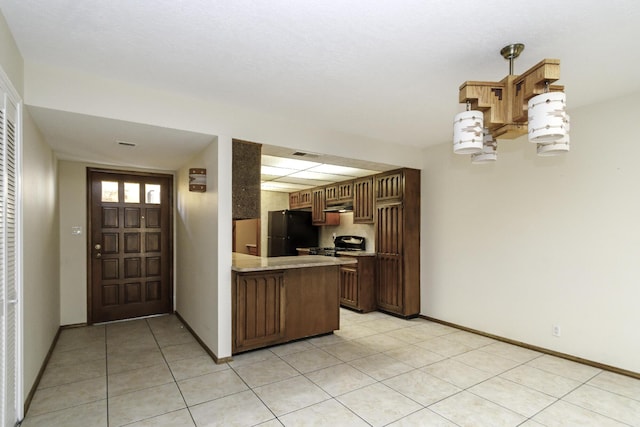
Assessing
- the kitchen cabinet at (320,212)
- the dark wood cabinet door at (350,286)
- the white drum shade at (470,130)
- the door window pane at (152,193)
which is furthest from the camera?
the kitchen cabinet at (320,212)

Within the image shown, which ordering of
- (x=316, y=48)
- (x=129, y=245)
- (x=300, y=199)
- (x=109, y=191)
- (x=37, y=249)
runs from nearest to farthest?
(x=316, y=48) < (x=37, y=249) < (x=109, y=191) < (x=129, y=245) < (x=300, y=199)

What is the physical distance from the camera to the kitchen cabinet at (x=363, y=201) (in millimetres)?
5562

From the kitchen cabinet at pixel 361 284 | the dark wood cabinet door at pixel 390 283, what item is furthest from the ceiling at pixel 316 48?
the kitchen cabinet at pixel 361 284

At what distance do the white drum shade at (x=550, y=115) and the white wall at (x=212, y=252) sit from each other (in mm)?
2605

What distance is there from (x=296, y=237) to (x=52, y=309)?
13.9 ft

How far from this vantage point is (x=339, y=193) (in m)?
6.37

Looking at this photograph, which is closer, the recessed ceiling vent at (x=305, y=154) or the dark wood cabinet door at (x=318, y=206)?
the recessed ceiling vent at (x=305, y=154)

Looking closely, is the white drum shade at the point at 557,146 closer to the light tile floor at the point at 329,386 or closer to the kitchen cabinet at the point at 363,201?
the light tile floor at the point at 329,386

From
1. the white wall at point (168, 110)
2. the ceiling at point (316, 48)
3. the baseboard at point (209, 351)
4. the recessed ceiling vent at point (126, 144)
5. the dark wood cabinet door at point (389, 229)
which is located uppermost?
the ceiling at point (316, 48)

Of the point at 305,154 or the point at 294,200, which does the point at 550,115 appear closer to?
the point at 305,154

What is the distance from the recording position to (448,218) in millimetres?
4680

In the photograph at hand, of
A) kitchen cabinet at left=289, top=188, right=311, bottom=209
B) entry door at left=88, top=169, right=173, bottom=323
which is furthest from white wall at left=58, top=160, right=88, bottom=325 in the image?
A: kitchen cabinet at left=289, top=188, right=311, bottom=209

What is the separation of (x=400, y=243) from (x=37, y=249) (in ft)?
13.6

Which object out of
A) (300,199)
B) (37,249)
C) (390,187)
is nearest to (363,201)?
(390,187)
